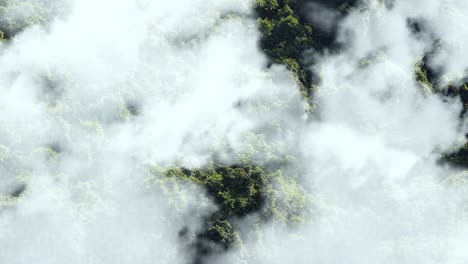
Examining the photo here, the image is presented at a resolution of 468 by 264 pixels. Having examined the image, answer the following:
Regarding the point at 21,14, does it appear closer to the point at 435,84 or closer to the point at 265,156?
the point at 265,156

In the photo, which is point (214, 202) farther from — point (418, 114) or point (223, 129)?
point (418, 114)

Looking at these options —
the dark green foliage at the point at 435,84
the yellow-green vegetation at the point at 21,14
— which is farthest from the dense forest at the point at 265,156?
the dark green foliage at the point at 435,84

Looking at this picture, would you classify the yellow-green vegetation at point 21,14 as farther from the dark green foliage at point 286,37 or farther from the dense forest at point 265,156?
the dark green foliage at point 286,37

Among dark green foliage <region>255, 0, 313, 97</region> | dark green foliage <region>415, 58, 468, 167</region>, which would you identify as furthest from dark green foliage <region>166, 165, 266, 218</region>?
dark green foliage <region>415, 58, 468, 167</region>

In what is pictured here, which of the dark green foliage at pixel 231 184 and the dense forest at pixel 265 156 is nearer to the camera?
the dense forest at pixel 265 156

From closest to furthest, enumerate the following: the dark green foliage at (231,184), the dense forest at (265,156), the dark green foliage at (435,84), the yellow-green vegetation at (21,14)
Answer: the dense forest at (265,156), the dark green foliage at (231,184), the yellow-green vegetation at (21,14), the dark green foliage at (435,84)

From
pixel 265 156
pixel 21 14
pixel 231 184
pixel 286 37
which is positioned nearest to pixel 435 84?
pixel 286 37

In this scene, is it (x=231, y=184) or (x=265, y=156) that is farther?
(x=265, y=156)

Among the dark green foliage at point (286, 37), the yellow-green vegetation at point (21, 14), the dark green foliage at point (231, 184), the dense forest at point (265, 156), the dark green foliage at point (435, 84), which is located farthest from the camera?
the dark green foliage at point (435, 84)

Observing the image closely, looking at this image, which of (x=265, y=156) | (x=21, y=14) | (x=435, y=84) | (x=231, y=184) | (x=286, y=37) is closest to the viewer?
(x=231, y=184)

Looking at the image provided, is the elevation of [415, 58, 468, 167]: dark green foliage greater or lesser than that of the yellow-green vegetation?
lesser

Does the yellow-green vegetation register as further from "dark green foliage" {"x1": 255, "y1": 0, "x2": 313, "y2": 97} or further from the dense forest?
"dark green foliage" {"x1": 255, "y1": 0, "x2": 313, "y2": 97}
